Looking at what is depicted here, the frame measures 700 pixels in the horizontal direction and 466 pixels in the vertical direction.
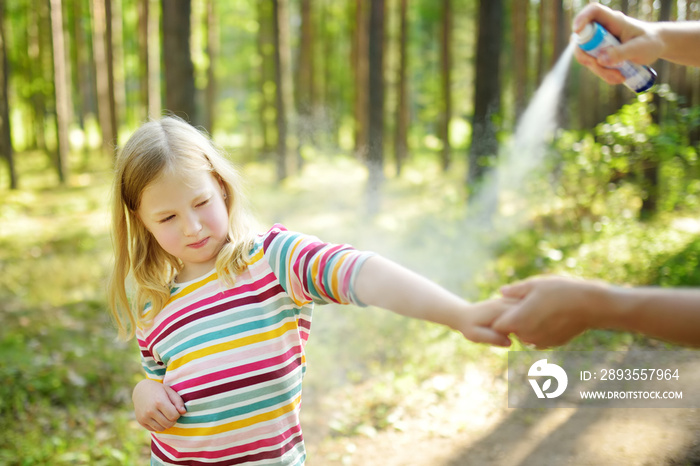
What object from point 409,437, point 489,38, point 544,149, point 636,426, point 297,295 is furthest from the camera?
point 489,38

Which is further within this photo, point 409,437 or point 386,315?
point 386,315

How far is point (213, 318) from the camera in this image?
152 centimetres

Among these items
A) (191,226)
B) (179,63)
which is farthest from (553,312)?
(179,63)

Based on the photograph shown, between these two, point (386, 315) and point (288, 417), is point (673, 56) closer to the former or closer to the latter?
point (288, 417)

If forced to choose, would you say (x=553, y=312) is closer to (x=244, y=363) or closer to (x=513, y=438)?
(x=244, y=363)

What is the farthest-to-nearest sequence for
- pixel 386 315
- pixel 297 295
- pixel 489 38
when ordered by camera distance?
pixel 489 38, pixel 386 315, pixel 297 295

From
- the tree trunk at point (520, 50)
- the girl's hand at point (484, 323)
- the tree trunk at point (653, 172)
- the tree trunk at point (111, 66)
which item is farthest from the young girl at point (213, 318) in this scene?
the tree trunk at point (520, 50)

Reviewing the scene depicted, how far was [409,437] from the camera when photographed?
3969mm

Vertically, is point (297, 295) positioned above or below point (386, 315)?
above

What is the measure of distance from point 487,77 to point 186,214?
26.8 feet

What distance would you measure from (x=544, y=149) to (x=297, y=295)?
704 centimetres

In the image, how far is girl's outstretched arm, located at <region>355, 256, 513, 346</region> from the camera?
3.80 ft

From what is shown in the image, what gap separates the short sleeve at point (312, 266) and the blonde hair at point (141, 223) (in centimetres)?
15

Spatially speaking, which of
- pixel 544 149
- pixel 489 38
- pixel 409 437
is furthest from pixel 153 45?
pixel 409 437
